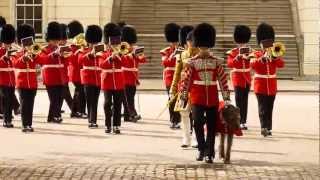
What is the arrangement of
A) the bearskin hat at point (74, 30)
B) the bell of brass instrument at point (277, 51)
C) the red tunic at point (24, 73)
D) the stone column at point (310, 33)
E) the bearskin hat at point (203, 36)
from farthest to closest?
the stone column at point (310, 33), the bearskin hat at point (74, 30), the red tunic at point (24, 73), the bell of brass instrument at point (277, 51), the bearskin hat at point (203, 36)

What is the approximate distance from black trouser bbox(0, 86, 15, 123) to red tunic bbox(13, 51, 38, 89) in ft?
2.76

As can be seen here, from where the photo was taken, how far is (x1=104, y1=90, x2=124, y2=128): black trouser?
11559mm

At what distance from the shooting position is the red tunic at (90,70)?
1253cm

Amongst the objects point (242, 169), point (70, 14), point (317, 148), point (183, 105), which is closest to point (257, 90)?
point (317, 148)

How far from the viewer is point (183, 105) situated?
960 cm

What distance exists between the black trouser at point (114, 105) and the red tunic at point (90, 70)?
95cm

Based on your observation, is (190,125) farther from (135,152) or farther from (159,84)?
(159,84)

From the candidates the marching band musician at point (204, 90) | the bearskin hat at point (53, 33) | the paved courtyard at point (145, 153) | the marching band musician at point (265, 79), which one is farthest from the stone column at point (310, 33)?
the marching band musician at point (204, 90)

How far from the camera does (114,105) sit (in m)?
11.6

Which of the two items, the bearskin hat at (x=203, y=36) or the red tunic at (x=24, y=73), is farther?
the red tunic at (x=24, y=73)

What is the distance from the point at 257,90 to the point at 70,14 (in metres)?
13.9

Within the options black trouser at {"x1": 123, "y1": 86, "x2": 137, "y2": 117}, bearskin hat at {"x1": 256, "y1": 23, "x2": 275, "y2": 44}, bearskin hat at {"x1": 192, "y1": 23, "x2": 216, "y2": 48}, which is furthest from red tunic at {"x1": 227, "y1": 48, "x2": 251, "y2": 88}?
bearskin hat at {"x1": 192, "y1": 23, "x2": 216, "y2": 48}

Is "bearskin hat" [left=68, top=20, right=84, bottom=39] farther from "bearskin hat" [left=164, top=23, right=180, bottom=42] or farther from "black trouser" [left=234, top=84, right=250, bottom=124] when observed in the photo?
"black trouser" [left=234, top=84, right=250, bottom=124]

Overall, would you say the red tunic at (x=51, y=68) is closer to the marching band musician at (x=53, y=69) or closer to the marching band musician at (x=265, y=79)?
the marching band musician at (x=53, y=69)
